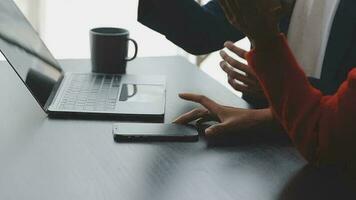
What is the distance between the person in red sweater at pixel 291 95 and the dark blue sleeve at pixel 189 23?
1.23 ft

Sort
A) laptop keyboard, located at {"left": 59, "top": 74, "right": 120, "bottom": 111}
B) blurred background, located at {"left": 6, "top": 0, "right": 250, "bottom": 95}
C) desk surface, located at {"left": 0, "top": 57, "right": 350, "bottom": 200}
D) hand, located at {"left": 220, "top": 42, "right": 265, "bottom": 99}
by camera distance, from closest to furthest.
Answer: desk surface, located at {"left": 0, "top": 57, "right": 350, "bottom": 200}, laptop keyboard, located at {"left": 59, "top": 74, "right": 120, "bottom": 111}, hand, located at {"left": 220, "top": 42, "right": 265, "bottom": 99}, blurred background, located at {"left": 6, "top": 0, "right": 250, "bottom": 95}

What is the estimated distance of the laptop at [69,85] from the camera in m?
0.91

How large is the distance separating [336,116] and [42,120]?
450 mm

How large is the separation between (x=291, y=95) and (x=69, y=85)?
1.45 ft

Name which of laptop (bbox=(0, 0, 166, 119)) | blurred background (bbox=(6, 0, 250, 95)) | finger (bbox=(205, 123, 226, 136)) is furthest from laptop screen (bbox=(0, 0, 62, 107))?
blurred background (bbox=(6, 0, 250, 95))

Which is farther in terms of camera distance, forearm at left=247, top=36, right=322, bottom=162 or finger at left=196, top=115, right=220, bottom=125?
finger at left=196, top=115, right=220, bottom=125

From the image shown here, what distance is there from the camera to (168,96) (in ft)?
3.39

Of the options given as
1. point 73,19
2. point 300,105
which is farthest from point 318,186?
point 73,19

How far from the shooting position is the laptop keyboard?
0.93 meters

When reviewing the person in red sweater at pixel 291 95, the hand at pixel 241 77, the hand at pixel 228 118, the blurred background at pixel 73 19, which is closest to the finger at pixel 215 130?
the hand at pixel 228 118

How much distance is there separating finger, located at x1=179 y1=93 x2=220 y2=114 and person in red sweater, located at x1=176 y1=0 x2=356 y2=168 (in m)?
0.14

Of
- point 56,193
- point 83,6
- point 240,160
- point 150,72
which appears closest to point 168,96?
point 150,72

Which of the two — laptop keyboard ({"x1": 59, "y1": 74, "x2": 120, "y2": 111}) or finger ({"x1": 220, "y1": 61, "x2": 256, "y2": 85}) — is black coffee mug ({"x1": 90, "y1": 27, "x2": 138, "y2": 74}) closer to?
laptop keyboard ({"x1": 59, "y1": 74, "x2": 120, "y2": 111})

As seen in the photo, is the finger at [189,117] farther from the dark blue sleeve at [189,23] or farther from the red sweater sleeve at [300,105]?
the dark blue sleeve at [189,23]
